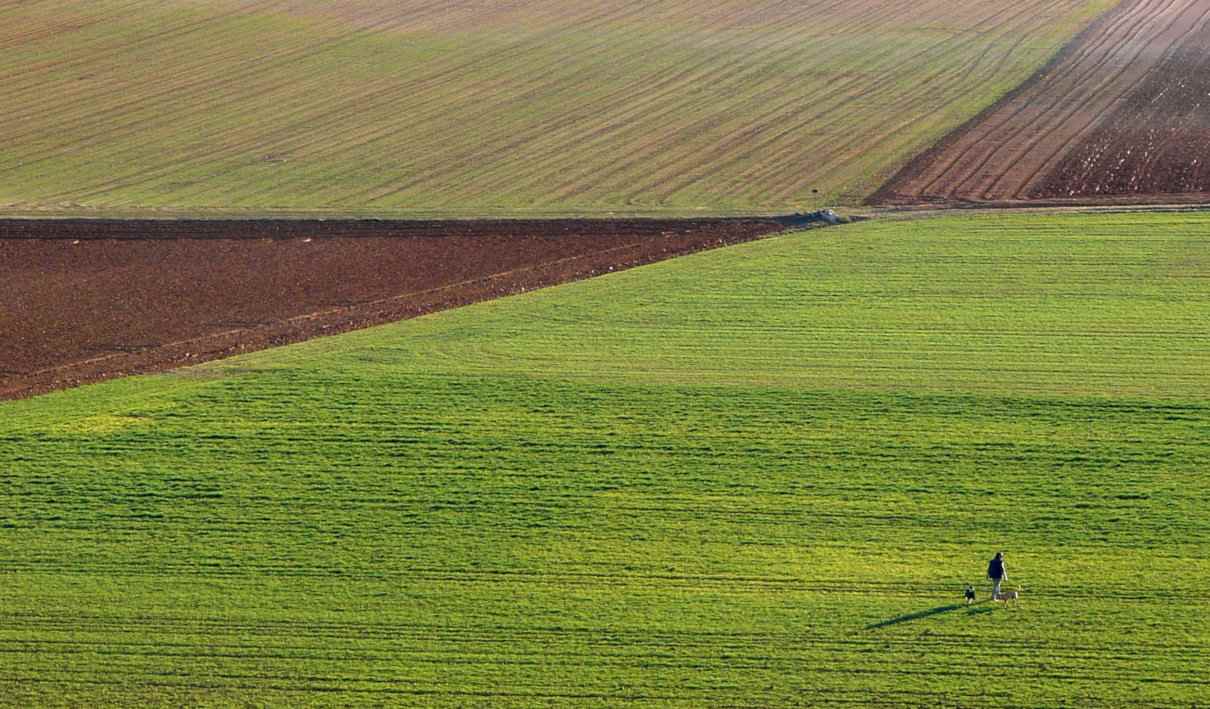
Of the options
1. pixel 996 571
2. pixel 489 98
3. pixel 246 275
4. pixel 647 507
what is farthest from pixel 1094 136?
pixel 996 571

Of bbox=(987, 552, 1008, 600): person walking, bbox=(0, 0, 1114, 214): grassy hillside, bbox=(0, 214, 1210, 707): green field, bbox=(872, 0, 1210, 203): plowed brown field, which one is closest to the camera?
bbox=(0, 214, 1210, 707): green field

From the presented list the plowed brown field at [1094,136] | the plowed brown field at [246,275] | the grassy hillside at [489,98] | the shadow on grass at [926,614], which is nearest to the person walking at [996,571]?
the shadow on grass at [926,614]

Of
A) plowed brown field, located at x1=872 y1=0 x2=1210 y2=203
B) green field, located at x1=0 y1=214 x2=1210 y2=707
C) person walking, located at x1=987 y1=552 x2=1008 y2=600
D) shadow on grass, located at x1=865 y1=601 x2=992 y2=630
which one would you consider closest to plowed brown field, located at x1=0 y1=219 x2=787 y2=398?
green field, located at x1=0 y1=214 x2=1210 y2=707

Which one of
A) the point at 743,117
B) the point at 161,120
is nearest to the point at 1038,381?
the point at 743,117

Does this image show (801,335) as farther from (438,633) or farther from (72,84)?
(72,84)

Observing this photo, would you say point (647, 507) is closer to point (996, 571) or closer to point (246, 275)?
point (996, 571)

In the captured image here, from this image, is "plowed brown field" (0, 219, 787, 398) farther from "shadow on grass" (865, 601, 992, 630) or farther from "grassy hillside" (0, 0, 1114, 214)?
"shadow on grass" (865, 601, 992, 630)
